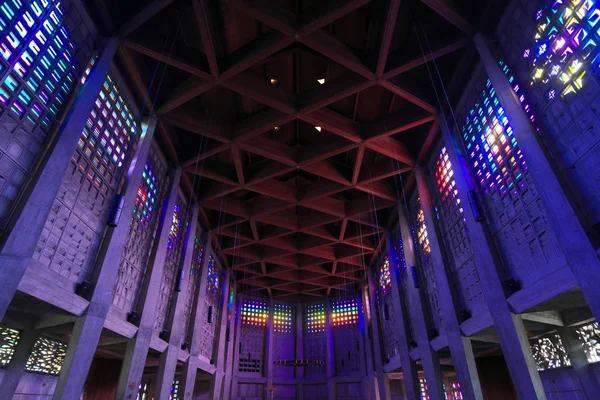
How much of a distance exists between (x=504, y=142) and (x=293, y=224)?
1336 centimetres

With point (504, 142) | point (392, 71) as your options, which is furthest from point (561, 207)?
point (392, 71)

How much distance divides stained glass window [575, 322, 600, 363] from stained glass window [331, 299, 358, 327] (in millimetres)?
20422

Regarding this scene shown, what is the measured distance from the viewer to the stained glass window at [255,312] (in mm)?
30094

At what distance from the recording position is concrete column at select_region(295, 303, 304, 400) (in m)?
28.8

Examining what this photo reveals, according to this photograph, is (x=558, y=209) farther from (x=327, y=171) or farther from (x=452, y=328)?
(x=327, y=171)

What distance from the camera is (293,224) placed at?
21328mm

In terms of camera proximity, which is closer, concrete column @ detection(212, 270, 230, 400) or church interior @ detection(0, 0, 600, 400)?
church interior @ detection(0, 0, 600, 400)

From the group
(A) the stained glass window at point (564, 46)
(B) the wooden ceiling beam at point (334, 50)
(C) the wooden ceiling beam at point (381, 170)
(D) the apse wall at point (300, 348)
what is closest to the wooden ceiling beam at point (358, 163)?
(C) the wooden ceiling beam at point (381, 170)

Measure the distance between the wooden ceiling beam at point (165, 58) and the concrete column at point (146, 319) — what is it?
5.61 meters

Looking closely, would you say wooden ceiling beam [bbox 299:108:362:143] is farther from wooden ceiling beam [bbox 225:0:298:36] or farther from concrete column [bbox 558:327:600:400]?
concrete column [bbox 558:327:600:400]

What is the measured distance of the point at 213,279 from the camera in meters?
22.9

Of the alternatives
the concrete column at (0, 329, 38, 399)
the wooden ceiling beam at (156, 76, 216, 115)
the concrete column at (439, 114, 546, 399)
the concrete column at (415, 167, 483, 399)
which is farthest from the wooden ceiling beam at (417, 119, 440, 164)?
the concrete column at (0, 329, 38, 399)

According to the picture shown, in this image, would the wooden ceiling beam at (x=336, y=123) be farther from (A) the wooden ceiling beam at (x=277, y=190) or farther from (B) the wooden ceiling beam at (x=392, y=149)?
(A) the wooden ceiling beam at (x=277, y=190)

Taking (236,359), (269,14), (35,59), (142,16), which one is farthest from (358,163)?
(236,359)
